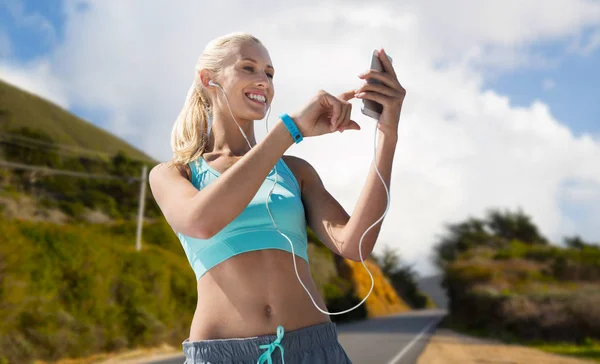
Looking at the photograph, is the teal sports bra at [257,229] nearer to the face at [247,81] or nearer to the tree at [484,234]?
the face at [247,81]

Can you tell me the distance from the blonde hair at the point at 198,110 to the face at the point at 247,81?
0.03m

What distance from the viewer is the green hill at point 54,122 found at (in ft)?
224

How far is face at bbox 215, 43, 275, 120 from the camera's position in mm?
1850

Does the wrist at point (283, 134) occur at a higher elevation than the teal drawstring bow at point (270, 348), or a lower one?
higher

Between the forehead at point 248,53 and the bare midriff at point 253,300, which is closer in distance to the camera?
the bare midriff at point 253,300

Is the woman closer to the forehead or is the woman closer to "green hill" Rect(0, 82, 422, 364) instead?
the forehead

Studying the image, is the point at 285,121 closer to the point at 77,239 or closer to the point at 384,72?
the point at 384,72

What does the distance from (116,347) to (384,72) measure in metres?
13.6

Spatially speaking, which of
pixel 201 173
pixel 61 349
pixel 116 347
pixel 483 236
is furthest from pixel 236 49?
pixel 483 236

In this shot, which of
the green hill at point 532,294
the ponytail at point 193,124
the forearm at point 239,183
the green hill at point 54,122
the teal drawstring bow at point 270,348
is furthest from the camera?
the green hill at point 54,122

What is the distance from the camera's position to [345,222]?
1.89m

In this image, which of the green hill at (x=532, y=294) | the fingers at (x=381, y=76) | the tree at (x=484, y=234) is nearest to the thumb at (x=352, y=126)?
the fingers at (x=381, y=76)

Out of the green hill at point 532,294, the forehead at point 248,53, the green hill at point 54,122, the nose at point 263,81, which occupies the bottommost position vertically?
the green hill at point 532,294

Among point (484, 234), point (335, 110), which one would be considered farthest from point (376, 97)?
point (484, 234)
